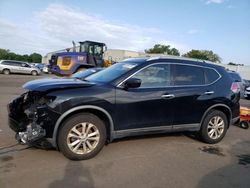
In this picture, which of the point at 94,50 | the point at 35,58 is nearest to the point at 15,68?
the point at 94,50

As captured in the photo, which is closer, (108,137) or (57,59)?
(108,137)

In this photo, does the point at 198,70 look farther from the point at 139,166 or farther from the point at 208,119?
the point at 139,166

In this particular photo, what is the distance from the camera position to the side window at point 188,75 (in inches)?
238

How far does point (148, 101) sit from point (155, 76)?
56 cm

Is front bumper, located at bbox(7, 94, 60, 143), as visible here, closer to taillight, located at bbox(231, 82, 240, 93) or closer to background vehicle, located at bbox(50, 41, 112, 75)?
taillight, located at bbox(231, 82, 240, 93)

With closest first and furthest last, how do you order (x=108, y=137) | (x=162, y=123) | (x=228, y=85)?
(x=108, y=137) → (x=162, y=123) → (x=228, y=85)

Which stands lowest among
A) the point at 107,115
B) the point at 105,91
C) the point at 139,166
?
the point at 139,166

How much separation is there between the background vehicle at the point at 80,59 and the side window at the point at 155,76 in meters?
16.4

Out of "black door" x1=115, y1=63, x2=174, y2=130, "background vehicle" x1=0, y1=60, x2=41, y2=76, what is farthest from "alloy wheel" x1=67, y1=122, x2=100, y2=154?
"background vehicle" x1=0, y1=60, x2=41, y2=76

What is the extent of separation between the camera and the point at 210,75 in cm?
653

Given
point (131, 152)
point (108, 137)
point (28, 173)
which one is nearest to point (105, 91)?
point (108, 137)

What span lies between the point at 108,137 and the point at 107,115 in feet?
1.50

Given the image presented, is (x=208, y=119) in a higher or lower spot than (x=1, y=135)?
higher

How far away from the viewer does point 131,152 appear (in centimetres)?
564
